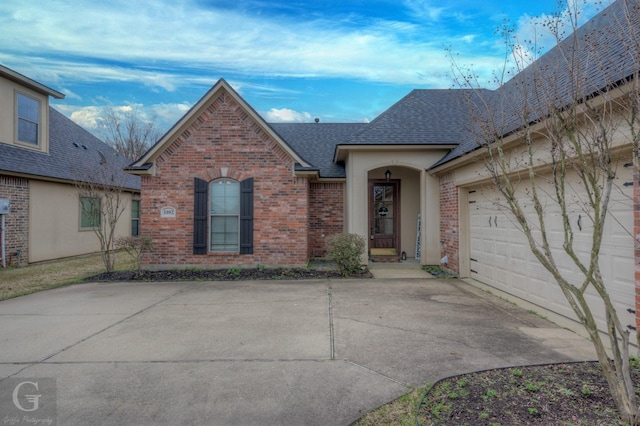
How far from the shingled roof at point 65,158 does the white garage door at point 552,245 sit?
34.3ft

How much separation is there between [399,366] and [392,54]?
Result: 7723 millimetres

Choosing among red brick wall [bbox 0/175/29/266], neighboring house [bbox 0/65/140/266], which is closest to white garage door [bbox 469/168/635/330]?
neighboring house [bbox 0/65/140/266]

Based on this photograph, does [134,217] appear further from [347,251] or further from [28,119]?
[347,251]

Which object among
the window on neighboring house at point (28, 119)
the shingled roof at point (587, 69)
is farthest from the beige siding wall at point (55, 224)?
the shingled roof at point (587, 69)

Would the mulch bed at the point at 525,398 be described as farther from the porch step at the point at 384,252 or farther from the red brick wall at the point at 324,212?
the red brick wall at the point at 324,212

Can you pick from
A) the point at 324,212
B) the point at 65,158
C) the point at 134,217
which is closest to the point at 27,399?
the point at 324,212

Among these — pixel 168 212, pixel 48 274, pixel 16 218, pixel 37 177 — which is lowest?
pixel 48 274

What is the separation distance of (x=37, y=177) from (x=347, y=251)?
10.5 m

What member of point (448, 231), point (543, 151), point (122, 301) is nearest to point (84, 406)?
point (122, 301)

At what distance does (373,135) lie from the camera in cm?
1017

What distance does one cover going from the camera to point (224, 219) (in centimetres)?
988

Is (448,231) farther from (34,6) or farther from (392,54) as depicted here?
(34,6)

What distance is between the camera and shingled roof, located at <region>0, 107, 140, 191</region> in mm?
10844

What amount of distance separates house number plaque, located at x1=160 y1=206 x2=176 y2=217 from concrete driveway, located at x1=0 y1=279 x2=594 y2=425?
3.28m
